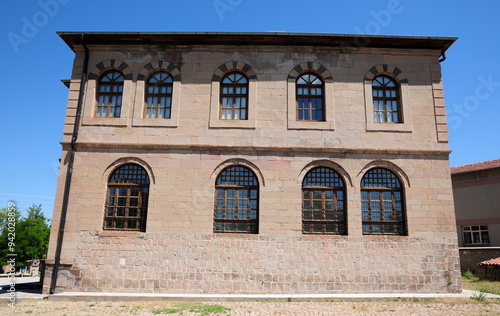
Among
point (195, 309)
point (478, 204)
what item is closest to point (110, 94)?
point (195, 309)

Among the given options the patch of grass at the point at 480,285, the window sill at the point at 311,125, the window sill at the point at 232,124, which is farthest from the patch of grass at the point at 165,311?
the patch of grass at the point at 480,285

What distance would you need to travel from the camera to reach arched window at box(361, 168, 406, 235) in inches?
433

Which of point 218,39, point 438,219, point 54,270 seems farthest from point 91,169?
point 438,219

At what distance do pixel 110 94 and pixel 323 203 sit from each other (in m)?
7.95

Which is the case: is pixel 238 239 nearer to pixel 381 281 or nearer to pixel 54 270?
pixel 381 281

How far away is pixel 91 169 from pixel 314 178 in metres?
7.09

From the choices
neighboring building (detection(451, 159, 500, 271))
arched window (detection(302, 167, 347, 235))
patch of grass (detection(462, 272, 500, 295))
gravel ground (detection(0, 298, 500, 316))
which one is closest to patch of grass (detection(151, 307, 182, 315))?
gravel ground (detection(0, 298, 500, 316))

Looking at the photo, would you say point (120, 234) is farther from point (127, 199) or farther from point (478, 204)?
point (478, 204)

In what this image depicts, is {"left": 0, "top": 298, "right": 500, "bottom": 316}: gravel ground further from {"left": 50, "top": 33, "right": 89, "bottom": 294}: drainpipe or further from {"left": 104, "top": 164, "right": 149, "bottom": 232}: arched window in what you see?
{"left": 104, "top": 164, "right": 149, "bottom": 232}: arched window

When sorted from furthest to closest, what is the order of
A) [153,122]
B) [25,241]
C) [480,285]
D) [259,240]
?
1. [25,241]
2. [480,285]
3. [153,122]
4. [259,240]

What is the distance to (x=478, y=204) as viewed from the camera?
795 inches

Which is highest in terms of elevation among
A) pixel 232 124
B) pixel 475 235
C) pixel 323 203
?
pixel 232 124

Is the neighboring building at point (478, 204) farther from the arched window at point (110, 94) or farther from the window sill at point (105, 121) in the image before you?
the arched window at point (110, 94)

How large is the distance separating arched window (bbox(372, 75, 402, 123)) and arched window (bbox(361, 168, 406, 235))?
181 centimetres
